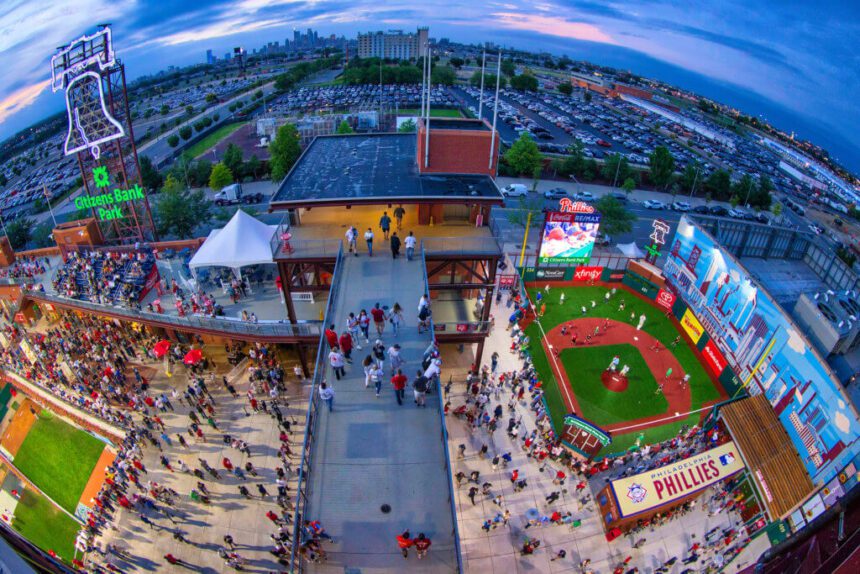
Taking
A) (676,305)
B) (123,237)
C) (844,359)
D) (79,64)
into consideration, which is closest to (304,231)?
(123,237)

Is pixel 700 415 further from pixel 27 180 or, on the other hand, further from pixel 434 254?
pixel 27 180

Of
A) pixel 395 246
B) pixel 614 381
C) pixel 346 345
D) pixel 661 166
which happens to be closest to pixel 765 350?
pixel 614 381

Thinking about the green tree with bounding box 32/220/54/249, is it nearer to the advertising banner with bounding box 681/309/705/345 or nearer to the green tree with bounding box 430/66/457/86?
the advertising banner with bounding box 681/309/705/345

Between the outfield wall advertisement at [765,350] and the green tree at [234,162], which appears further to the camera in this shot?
the green tree at [234,162]

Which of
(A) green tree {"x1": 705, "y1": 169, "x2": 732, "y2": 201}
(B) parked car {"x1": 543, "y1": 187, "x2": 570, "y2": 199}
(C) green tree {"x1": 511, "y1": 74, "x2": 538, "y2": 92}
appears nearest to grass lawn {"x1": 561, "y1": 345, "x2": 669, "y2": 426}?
(B) parked car {"x1": 543, "y1": 187, "x2": 570, "y2": 199}

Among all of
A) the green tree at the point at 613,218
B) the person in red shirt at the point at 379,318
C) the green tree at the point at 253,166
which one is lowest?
the person in red shirt at the point at 379,318

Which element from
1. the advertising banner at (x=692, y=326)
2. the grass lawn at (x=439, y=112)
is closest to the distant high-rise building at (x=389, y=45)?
the grass lawn at (x=439, y=112)

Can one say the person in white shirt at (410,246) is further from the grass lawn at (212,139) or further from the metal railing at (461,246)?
the grass lawn at (212,139)
